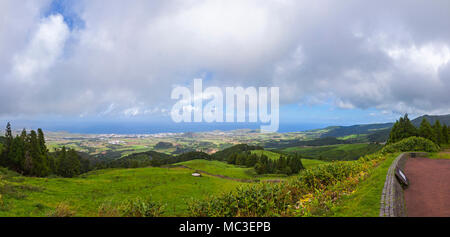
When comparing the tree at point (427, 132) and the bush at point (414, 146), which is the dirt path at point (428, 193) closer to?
the bush at point (414, 146)

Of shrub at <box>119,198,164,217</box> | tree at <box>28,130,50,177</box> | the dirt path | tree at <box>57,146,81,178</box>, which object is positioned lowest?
tree at <box>57,146,81,178</box>

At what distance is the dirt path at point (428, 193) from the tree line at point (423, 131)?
3507 cm

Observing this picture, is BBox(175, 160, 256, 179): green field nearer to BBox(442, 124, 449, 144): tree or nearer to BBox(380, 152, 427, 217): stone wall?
BBox(442, 124, 449, 144): tree

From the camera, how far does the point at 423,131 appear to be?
3650cm

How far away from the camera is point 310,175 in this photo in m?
10.2

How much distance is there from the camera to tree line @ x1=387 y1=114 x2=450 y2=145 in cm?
3547

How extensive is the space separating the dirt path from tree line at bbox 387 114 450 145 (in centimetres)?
3507

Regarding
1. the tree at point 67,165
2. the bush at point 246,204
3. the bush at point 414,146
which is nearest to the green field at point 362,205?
the bush at point 246,204

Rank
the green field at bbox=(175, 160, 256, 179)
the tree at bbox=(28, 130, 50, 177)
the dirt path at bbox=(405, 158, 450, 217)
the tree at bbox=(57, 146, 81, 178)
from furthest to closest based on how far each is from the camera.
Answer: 1. the green field at bbox=(175, 160, 256, 179)
2. the tree at bbox=(57, 146, 81, 178)
3. the tree at bbox=(28, 130, 50, 177)
4. the dirt path at bbox=(405, 158, 450, 217)

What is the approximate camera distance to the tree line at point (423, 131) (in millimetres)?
35469

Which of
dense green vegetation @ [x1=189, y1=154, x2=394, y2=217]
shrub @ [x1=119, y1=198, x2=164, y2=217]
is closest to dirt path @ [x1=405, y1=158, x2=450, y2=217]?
dense green vegetation @ [x1=189, y1=154, x2=394, y2=217]

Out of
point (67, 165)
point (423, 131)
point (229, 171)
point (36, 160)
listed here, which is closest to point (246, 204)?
point (36, 160)

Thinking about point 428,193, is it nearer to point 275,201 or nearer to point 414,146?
point 275,201

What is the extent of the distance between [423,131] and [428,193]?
136 feet
